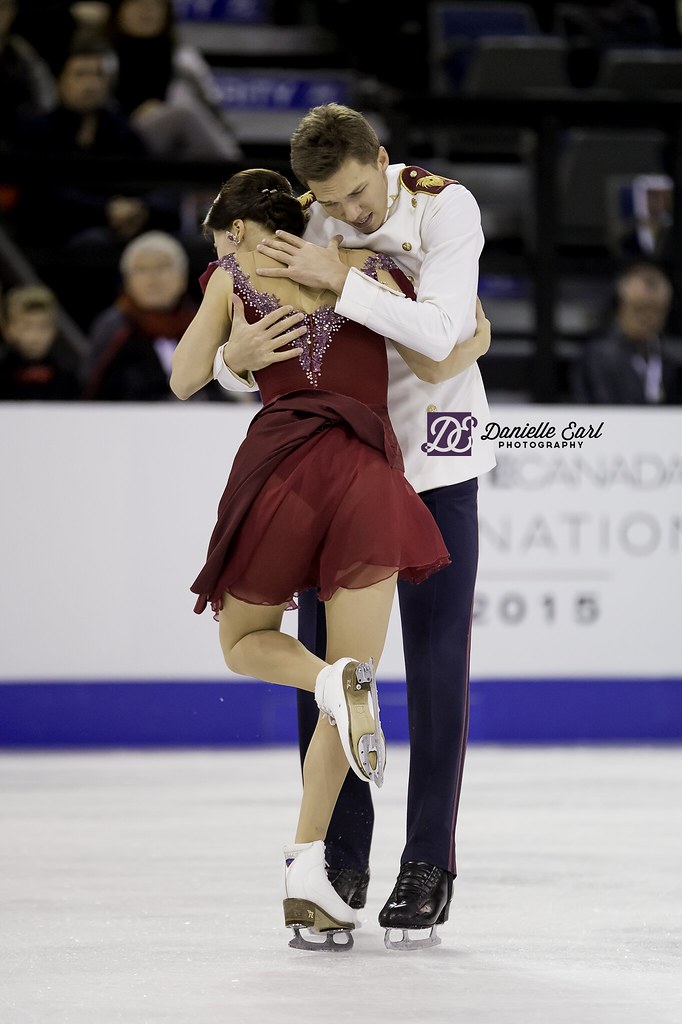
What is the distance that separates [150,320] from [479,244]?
9.41 ft

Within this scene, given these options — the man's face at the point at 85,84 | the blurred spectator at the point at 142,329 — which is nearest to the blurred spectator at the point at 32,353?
the blurred spectator at the point at 142,329

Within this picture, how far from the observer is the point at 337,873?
8.55 feet

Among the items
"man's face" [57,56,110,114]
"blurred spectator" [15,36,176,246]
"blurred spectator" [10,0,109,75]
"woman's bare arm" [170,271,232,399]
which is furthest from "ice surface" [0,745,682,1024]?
"blurred spectator" [10,0,109,75]

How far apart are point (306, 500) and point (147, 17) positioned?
14.8 ft

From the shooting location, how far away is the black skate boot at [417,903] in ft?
7.98

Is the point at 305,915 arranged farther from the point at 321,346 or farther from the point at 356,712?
the point at 321,346

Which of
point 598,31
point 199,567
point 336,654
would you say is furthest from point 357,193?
point 598,31

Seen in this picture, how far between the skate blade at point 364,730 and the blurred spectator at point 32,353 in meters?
3.11

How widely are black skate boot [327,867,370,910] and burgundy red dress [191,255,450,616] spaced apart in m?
0.45

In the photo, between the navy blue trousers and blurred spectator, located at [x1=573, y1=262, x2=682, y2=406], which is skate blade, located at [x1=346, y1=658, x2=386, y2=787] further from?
blurred spectator, located at [x1=573, y1=262, x2=682, y2=406]

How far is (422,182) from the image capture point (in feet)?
8.36

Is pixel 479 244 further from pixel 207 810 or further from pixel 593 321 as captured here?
pixel 593 321

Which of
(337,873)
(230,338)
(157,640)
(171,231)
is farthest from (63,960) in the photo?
(171,231)

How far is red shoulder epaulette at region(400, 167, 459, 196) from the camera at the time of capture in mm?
2525
